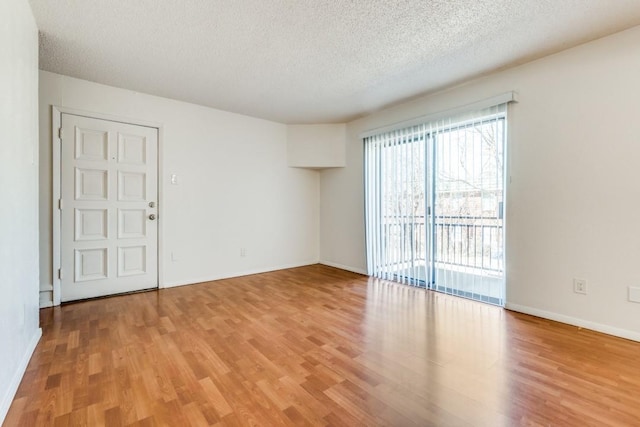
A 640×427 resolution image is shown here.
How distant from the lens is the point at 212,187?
407 cm

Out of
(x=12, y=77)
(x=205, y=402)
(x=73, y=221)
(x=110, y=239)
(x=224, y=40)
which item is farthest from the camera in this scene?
(x=110, y=239)

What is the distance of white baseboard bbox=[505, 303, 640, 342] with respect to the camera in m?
2.25

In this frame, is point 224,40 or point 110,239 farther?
point 110,239

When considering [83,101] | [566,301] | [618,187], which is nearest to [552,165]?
[618,187]

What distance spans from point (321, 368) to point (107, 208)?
119 inches

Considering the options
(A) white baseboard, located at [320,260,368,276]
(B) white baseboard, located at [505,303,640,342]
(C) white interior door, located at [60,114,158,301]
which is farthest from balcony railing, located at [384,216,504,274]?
(C) white interior door, located at [60,114,158,301]

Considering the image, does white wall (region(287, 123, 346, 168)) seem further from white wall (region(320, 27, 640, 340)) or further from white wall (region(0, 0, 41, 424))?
white wall (region(0, 0, 41, 424))

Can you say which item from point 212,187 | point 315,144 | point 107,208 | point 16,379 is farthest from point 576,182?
point 107,208

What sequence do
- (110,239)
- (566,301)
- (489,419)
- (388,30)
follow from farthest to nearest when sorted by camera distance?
(110,239), (566,301), (388,30), (489,419)

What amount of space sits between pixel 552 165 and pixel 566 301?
1209 mm

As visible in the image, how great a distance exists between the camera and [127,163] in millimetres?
3449

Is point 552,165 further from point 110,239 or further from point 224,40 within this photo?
point 110,239

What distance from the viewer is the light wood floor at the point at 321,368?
144cm

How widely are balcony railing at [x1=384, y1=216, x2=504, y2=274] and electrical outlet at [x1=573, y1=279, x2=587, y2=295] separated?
1.85 ft
